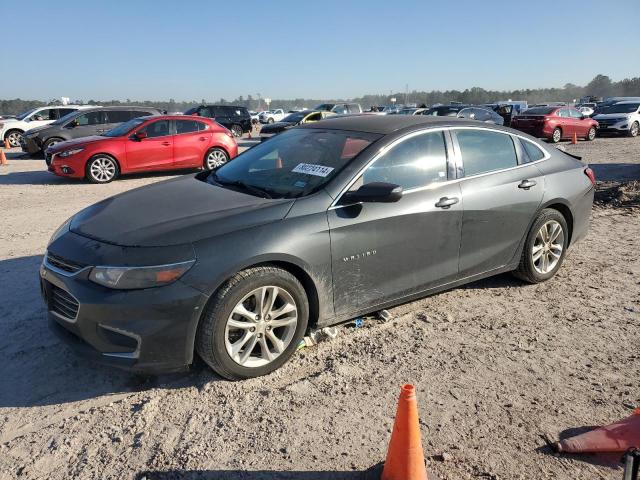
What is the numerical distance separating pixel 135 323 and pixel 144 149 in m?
9.59

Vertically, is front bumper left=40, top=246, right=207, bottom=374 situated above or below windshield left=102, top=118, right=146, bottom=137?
below

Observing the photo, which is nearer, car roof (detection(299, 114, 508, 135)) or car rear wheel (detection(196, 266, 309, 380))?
car rear wheel (detection(196, 266, 309, 380))

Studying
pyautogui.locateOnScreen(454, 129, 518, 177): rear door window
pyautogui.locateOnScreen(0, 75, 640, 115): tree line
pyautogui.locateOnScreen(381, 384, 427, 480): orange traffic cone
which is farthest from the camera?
pyautogui.locateOnScreen(0, 75, 640, 115): tree line

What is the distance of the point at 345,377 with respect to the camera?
3.39m

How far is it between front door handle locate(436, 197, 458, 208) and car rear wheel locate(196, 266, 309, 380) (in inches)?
54.4

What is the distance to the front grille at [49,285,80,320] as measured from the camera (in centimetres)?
313

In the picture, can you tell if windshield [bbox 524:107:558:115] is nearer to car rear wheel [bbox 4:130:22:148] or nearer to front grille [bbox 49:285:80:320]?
car rear wheel [bbox 4:130:22:148]

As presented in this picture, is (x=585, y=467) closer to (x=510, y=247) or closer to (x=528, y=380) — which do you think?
(x=528, y=380)

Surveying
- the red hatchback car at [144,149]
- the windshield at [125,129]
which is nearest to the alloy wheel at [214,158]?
the red hatchback car at [144,149]

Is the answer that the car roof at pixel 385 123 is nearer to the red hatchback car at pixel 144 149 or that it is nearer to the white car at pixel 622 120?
the red hatchback car at pixel 144 149

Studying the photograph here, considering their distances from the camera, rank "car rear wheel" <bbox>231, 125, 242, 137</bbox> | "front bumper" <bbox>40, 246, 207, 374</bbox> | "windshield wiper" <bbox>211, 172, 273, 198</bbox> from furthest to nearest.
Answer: "car rear wheel" <bbox>231, 125, 242, 137</bbox>, "windshield wiper" <bbox>211, 172, 273, 198</bbox>, "front bumper" <bbox>40, 246, 207, 374</bbox>

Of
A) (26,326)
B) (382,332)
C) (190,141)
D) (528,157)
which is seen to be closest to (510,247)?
(528,157)

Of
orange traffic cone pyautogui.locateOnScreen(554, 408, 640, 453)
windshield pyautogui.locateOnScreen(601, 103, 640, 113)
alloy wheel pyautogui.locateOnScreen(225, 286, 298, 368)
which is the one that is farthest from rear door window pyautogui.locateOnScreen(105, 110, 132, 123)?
windshield pyautogui.locateOnScreen(601, 103, 640, 113)

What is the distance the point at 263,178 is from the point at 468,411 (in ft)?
7.61
